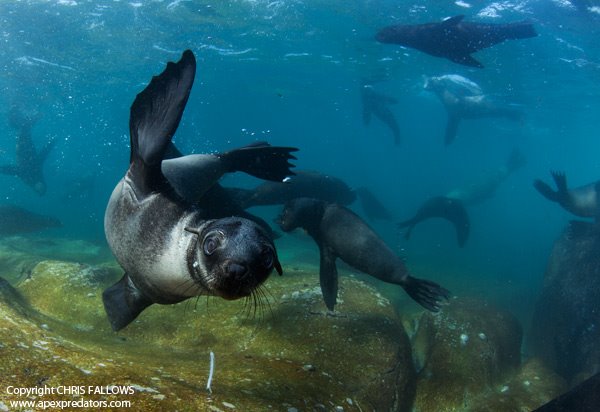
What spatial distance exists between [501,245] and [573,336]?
2105 centimetres

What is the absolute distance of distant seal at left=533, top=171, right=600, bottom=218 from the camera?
10.8 meters

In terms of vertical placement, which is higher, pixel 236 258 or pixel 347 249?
pixel 236 258

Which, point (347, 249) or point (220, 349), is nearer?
point (220, 349)

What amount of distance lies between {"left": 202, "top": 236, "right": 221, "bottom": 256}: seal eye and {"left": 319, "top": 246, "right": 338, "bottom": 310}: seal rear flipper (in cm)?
343

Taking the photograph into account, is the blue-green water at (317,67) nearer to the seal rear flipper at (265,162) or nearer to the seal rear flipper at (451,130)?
the seal rear flipper at (451,130)

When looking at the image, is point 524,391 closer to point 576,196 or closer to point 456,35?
point 456,35

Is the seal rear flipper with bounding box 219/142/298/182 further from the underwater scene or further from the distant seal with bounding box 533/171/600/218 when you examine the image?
the distant seal with bounding box 533/171/600/218

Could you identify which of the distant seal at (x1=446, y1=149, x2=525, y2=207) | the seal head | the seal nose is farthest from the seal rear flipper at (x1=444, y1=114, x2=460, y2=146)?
the seal nose

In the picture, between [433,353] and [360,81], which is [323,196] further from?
[360,81]

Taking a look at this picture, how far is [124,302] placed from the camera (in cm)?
379

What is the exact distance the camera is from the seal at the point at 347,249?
17.6 ft

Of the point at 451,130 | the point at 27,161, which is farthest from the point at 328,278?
the point at 451,130

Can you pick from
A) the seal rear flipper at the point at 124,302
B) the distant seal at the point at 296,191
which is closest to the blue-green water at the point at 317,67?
the distant seal at the point at 296,191

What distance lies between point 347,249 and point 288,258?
8377mm
